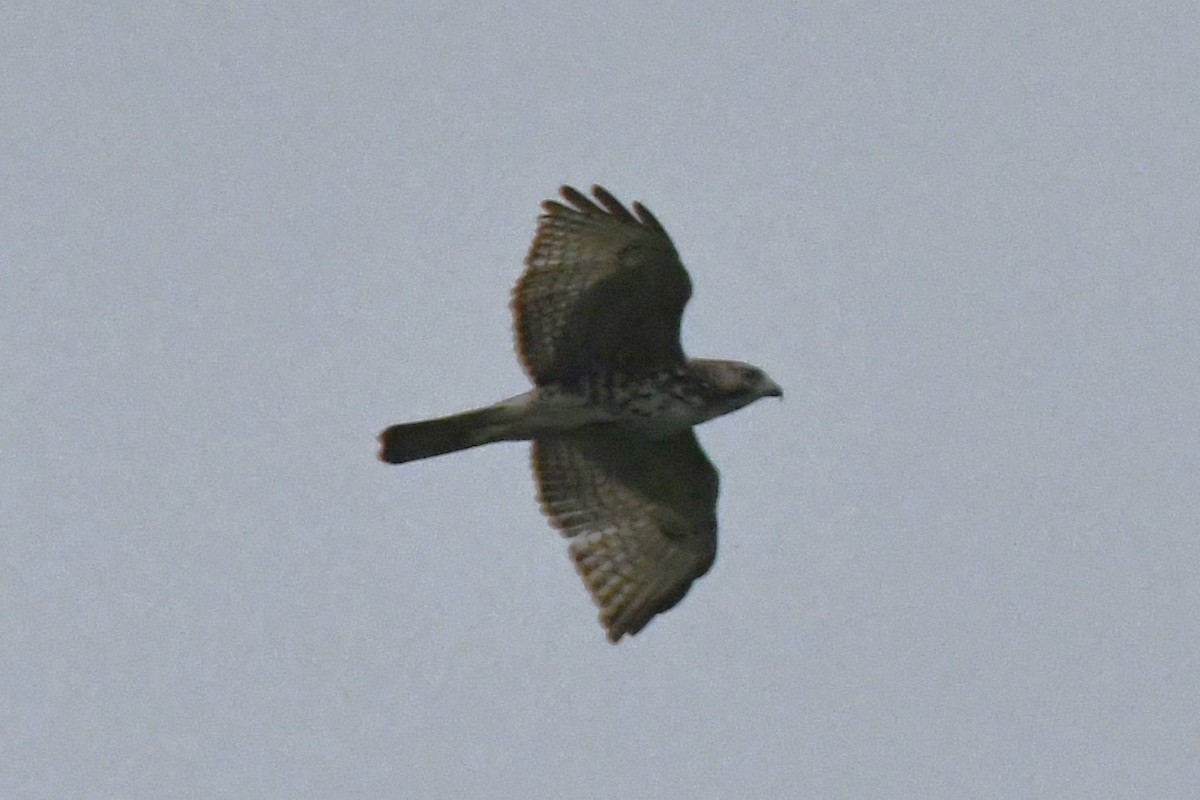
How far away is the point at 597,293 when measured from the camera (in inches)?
541

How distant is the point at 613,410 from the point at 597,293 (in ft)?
2.47

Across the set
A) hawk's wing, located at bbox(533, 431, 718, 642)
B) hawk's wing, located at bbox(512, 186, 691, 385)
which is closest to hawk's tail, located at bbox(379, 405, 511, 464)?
hawk's wing, located at bbox(512, 186, 691, 385)

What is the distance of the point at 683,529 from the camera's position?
1470cm

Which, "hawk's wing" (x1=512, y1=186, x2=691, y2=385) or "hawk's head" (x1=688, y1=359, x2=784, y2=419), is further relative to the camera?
"hawk's head" (x1=688, y1=359, x2=784, y2=419)

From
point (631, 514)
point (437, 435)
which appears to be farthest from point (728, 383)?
point (437, 435)

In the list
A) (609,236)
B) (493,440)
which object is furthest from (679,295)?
(493,440)

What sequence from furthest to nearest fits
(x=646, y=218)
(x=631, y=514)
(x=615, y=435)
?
(x=631, y=514) → (x=615, y=435) → (x=646, y=218)

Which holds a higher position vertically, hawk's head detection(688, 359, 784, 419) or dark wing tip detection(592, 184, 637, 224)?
dark wing tip detection(592, 184, 637, 224)

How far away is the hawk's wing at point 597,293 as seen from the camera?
13.5 metres

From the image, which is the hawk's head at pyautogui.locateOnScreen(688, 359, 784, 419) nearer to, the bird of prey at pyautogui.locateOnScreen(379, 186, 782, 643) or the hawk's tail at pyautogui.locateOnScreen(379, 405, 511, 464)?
the bird of prey at pyautogui.locateOnScreen(379, 186, 782, 643)

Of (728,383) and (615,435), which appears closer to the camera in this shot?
(728,383)

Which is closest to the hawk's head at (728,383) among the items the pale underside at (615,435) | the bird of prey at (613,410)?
the bird of prey at (613,410)

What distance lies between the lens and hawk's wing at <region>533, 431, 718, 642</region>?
14516 millimetres

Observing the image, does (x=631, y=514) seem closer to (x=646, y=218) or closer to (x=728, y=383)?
(x=728, y=383)
